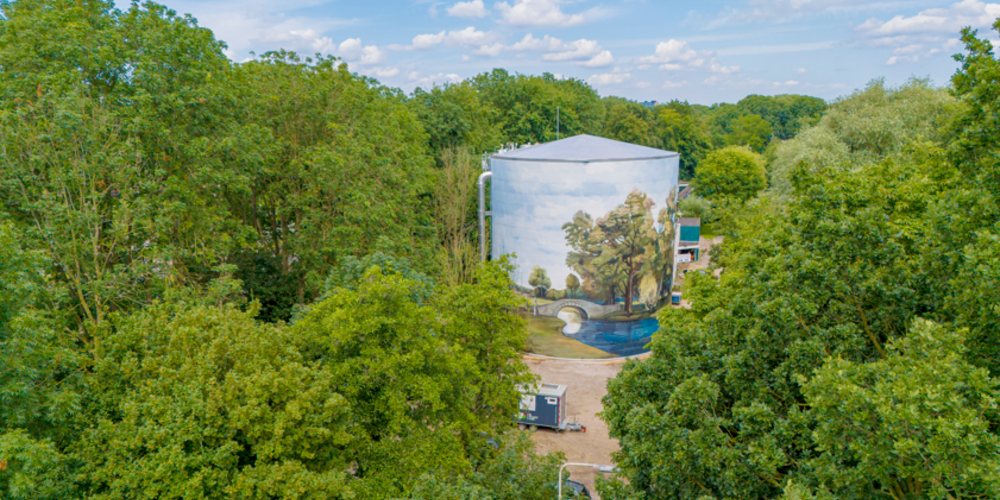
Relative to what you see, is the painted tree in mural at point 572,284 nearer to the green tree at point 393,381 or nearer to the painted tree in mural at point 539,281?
the painted tree in mural at point 539,281

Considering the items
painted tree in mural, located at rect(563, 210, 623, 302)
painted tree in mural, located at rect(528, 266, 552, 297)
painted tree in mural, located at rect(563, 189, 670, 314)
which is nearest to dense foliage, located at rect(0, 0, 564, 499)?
painted tree in mural, located at rect(528, 266, 552, 297)

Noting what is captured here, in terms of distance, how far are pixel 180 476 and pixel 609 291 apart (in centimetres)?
2574

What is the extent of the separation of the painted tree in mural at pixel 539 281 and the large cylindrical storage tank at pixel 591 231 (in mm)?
59

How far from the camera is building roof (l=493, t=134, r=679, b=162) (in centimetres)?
3256

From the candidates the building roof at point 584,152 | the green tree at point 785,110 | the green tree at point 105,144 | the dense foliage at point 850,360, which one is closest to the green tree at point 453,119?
the building roof at point 584,152

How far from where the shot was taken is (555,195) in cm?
3281

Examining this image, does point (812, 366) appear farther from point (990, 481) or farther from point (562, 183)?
point (562, 183)

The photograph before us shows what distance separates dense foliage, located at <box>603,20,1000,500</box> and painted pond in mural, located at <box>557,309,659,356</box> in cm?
1753

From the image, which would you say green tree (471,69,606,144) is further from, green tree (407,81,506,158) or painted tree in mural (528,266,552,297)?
painted tree in mural (528,266,552,297)

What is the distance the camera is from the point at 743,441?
38.8 feet

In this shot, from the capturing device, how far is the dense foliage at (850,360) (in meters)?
→ 8.35

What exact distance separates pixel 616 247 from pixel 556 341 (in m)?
6.79

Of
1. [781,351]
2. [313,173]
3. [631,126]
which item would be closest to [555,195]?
[313,173]

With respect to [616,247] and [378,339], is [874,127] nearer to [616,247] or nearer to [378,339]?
[616,247]
